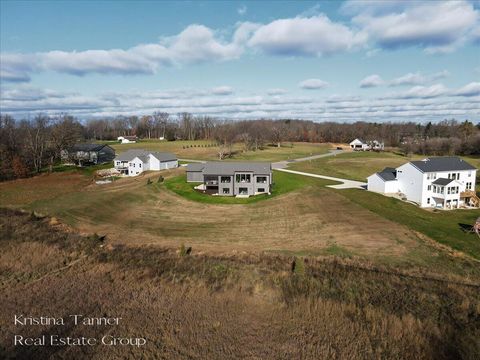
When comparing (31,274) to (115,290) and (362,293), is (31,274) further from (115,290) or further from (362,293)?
Result: (362,293)

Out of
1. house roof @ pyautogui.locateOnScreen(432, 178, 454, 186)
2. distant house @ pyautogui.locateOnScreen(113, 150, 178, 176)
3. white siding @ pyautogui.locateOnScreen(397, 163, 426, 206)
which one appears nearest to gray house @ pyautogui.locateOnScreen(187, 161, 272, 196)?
white siding @ pyautogui.locateOnScreen(397, 163, 426, 206)

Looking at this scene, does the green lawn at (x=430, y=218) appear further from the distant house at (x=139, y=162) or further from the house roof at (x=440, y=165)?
the distant house at (x=139, y=162)

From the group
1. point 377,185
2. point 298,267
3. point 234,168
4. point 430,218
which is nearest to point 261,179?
point 234,168

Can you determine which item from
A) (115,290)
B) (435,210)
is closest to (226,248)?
(115,290)

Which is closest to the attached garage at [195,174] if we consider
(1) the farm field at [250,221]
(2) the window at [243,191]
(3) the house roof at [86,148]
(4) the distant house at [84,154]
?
(1) the farm field at [250,221]

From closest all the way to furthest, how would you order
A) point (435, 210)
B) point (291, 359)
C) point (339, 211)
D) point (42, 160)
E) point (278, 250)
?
1. point (291, 359)
2. point (278, 250)
3. point (339, 211)
4. point (435, 210)
5. point (42, 160)

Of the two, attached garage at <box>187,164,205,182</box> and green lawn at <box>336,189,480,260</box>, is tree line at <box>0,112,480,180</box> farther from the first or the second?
green lawn at <box>336,189,480,260</box>
